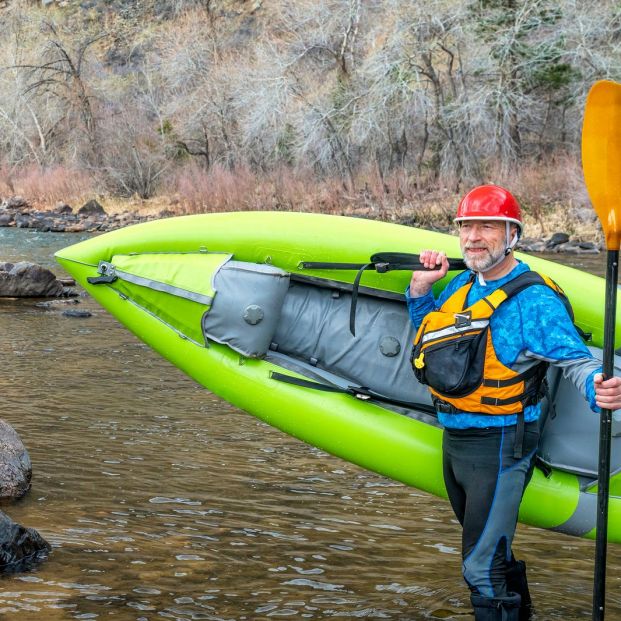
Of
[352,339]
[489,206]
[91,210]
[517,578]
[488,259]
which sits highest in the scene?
[489,206]

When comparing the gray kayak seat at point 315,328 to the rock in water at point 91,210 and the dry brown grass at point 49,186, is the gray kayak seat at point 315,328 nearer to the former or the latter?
the rock in water at point 91,210

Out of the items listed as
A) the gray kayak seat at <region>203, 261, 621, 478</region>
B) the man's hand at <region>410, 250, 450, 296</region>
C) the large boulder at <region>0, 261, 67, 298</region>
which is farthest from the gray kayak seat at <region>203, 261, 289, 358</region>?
the large boulder at <region>0, 261, 67, 298</region>

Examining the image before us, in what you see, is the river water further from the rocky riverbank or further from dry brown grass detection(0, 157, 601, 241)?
the rocky riverbank

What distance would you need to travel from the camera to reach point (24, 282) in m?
10.7

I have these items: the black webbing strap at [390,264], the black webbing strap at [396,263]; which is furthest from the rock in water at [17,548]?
the black webbing strap at [396,263]

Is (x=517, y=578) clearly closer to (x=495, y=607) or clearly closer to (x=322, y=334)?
(x=495, y=607)

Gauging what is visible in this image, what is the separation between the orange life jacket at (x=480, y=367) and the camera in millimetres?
2682

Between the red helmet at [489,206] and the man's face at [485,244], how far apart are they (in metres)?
0.03

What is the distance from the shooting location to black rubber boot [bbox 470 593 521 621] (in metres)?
2.73

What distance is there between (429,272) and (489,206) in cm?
37

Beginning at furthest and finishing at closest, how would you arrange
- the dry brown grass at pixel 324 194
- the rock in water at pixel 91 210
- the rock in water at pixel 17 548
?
1. the rock in water at pixel 91 210
2. the dry brown grass at pixel 324 194
3. the rock in water at pixel 17 548

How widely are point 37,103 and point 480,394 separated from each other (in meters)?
33.0

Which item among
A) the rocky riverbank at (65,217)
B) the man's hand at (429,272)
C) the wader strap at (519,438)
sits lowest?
the rocky riverbank at (65,217)

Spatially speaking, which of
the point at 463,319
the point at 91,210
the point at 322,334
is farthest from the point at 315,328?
the point at 91,210
